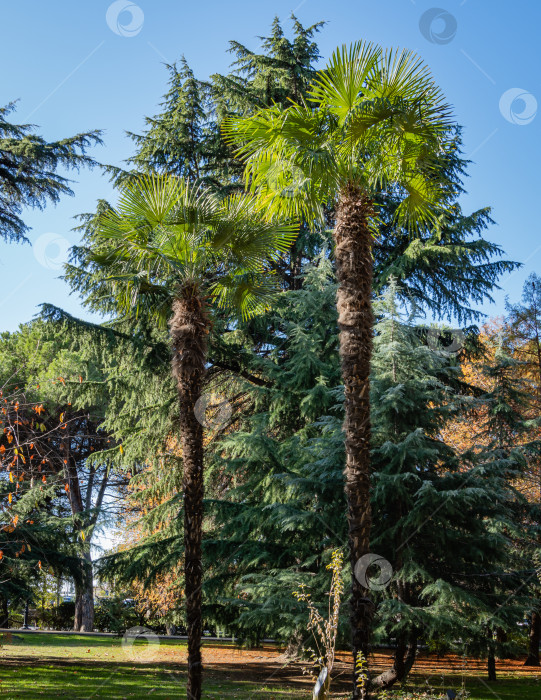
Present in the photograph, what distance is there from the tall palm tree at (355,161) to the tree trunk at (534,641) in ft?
41.2

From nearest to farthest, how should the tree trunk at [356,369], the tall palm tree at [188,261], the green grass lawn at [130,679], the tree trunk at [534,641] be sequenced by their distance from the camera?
the tree trunk at [356,369] < the tall palm tree at [188,261] < the green grass lawn at [130,679] < the tree trunk at [534,641]

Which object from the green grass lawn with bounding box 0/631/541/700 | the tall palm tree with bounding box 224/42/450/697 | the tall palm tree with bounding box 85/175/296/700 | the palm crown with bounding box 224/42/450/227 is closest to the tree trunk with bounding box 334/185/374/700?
the tall palm tree with bounding box 224/42/450/697

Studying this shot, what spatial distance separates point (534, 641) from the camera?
17.1m

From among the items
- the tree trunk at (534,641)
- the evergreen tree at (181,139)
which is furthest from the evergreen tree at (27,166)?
the tree trunk at (534,641)

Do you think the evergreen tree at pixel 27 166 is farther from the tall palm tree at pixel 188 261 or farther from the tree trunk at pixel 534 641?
the tree trunk at pixel 534 641

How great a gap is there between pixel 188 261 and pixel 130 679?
806 centimetres

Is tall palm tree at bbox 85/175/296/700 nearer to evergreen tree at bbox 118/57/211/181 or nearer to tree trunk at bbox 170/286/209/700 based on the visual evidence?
tree trunk at bbox 170/286/209/700

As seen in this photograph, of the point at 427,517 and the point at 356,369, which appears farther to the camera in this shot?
the point at 427,517

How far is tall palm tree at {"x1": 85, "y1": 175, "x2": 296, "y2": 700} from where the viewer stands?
26.6 feet

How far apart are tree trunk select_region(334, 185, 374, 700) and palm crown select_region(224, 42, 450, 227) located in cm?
52

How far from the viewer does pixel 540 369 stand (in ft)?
60.1

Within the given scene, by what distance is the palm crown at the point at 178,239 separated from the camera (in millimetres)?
8578

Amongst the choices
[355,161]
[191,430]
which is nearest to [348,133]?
[355,161]

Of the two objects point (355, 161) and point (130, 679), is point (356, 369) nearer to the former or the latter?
point (355, 161)
